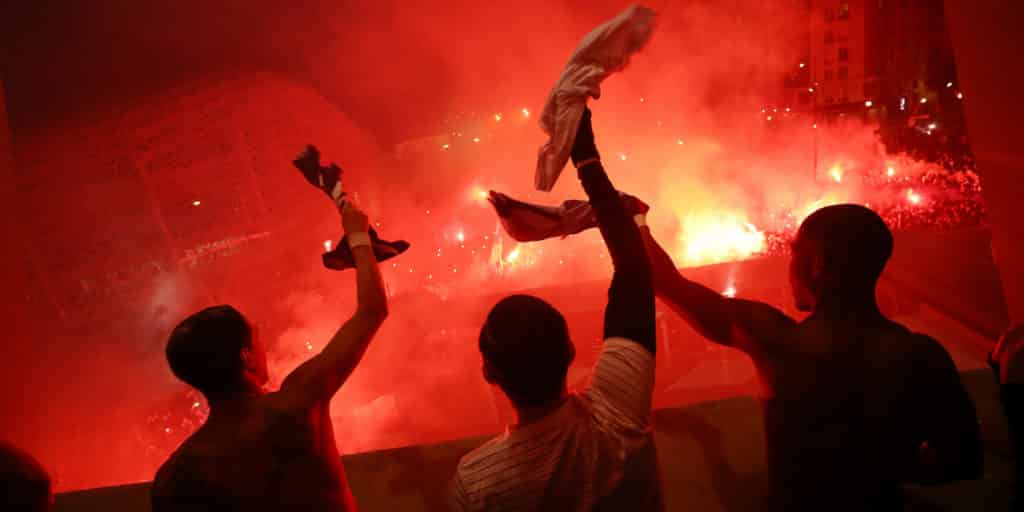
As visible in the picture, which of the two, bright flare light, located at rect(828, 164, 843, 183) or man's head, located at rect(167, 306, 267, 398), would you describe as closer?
man's head, located at rect(167, 306, 267, 398)

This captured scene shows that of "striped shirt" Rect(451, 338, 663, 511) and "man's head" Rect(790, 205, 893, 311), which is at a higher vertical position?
"man's head" Rect(790, 205, 893, 311)

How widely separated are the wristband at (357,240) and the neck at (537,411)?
92 centimetres

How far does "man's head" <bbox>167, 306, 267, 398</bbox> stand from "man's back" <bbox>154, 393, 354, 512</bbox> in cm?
9

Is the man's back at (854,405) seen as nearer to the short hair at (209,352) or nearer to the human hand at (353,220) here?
the human hand at (353,220)

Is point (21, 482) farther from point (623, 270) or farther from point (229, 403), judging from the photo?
point (623, 270)

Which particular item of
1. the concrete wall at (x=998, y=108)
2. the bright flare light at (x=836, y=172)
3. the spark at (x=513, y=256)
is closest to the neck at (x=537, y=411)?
the concrete wall at (x=998, y=108)

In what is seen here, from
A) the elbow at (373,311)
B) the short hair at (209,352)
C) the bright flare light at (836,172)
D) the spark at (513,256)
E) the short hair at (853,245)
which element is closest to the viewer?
the short hair at (853,245)

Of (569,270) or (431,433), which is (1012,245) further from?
(569,270)

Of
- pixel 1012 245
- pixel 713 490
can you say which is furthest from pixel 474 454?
pixel 1012 245

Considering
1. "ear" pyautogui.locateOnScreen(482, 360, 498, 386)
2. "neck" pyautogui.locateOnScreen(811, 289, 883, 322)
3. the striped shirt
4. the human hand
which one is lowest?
the striped shirt

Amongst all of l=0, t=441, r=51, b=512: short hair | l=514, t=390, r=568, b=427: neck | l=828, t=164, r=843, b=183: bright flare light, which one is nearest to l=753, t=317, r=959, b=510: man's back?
l=514, t=390, r=568, b=427: neck

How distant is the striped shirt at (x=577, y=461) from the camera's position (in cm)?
108

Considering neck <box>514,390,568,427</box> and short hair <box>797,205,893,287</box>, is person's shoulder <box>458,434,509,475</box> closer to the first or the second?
neck <box>514,390,568,427</box>

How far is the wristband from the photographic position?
5.88 ft
